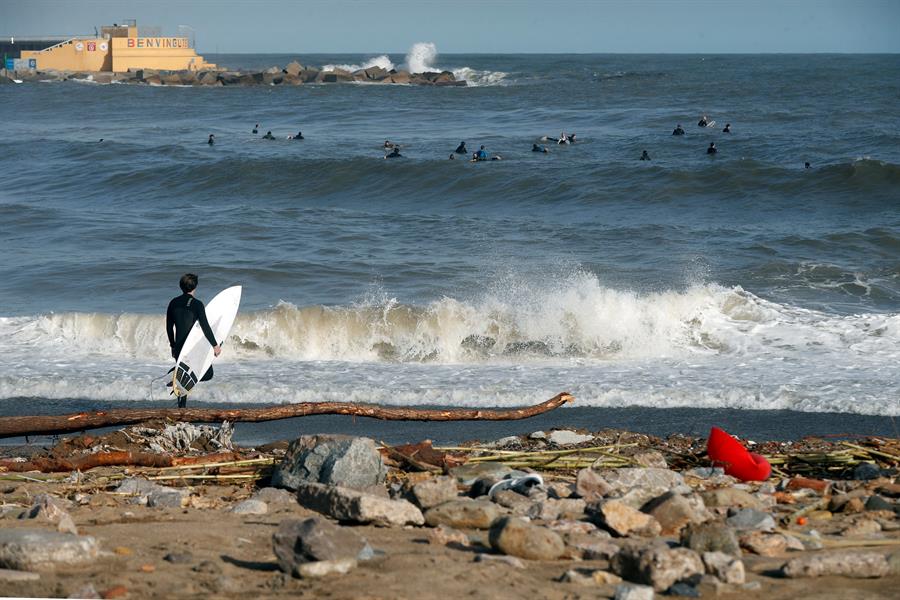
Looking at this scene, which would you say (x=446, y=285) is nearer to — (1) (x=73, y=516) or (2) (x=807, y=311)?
(2) (x=807, y=311)

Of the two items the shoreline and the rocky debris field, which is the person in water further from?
the rocky debris field

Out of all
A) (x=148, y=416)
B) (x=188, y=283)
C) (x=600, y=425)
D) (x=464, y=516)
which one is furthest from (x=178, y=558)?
(x=600, y=425)

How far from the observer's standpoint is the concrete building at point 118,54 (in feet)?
255

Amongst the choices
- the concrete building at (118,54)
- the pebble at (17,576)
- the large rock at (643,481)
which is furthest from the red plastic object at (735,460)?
the concrete building at (118,54)

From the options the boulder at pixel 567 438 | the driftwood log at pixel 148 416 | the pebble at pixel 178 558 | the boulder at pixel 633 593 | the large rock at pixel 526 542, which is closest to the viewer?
the boulder at pixel 633 593

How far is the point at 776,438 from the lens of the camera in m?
8.29

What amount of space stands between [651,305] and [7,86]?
67.7 m

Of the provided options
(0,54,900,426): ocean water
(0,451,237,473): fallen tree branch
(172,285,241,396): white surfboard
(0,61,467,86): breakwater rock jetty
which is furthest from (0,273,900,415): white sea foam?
(0,61,467,86): breakwater rock jetty

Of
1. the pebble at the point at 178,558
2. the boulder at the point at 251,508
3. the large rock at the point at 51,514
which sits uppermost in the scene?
the pebble at the point at 178,558

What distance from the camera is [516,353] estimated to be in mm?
11461

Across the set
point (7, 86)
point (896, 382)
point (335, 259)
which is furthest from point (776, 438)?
point (7, 86)

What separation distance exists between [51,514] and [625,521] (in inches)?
104

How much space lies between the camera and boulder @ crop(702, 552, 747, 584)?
376cm

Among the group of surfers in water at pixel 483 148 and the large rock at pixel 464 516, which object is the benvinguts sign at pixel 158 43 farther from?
the large rock at pixel 464 516
